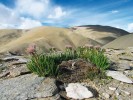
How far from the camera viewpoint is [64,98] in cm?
734

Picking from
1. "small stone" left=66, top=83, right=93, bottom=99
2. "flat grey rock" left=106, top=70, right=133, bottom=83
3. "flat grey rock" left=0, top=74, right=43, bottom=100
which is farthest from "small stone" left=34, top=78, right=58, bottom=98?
"flat grey rock" left=106, top=70, right=133, bottom=83

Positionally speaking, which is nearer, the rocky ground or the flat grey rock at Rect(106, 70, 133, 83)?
the rocky ground

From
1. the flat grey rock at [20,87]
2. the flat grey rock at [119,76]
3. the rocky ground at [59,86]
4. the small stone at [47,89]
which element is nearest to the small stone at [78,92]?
the rocky ground at [59,86]

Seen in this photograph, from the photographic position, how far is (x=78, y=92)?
24.5 feet

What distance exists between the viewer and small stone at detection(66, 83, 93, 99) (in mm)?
7293

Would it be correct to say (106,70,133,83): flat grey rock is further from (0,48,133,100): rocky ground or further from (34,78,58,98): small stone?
(34,78,58,98): small stone

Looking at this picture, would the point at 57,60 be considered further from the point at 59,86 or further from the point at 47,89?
the point at 47,89

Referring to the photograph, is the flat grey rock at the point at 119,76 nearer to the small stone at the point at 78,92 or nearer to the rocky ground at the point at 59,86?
the rocky ground at the point at 59,86

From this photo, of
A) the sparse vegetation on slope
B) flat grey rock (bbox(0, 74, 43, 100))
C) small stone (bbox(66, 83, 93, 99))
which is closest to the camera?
flat grey rock (bbox(0, 74, 43, 100))

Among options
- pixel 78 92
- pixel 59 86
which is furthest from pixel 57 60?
pixel 78 92

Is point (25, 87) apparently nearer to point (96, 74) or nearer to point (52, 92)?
point (52, 92)

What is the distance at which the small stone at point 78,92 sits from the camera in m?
7.29

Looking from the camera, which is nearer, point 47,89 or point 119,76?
point 47,89

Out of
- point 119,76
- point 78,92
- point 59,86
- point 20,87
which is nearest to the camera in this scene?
point 78,92
